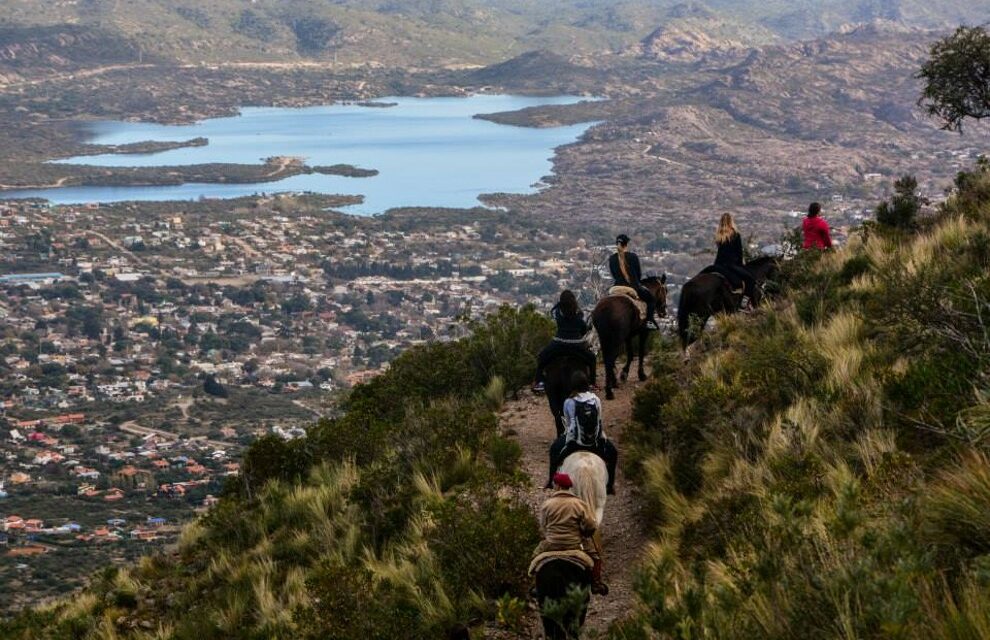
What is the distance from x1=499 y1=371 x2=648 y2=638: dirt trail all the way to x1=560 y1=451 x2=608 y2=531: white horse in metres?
0.57

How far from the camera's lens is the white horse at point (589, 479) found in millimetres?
8039

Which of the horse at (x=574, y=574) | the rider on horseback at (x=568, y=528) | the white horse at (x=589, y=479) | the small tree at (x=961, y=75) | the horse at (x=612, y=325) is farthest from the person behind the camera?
the small tree at (x=961, y=75)

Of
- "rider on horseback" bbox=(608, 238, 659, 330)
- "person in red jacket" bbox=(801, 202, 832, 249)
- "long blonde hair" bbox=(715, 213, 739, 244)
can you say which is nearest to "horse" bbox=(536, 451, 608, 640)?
"rider on horseback" bbox=(608, 238, 659, 330)

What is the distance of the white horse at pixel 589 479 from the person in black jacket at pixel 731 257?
7007mm

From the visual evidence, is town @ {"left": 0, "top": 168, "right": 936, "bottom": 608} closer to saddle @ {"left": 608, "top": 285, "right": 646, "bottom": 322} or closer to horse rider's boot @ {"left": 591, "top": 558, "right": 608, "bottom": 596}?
saddle @ {"left": 608, "top": 285, "right": 646, "bottom": 322}

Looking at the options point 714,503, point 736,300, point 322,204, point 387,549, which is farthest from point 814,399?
point 322,204

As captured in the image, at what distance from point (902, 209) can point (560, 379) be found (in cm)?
965

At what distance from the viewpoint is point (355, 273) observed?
10869 cm

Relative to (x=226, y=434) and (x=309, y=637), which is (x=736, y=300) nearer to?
(x=309, y=637)

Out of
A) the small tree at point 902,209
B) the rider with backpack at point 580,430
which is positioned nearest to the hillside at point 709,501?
the rider with backpack at point 580,430

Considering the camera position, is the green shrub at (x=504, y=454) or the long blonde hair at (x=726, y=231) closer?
the green shrub at (x=504, y=454)

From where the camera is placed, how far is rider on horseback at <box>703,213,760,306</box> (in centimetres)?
1454

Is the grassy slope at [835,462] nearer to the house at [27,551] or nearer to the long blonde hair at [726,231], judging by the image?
the long blonde hair at [726,231]

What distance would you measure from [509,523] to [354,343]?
75.7 metres
